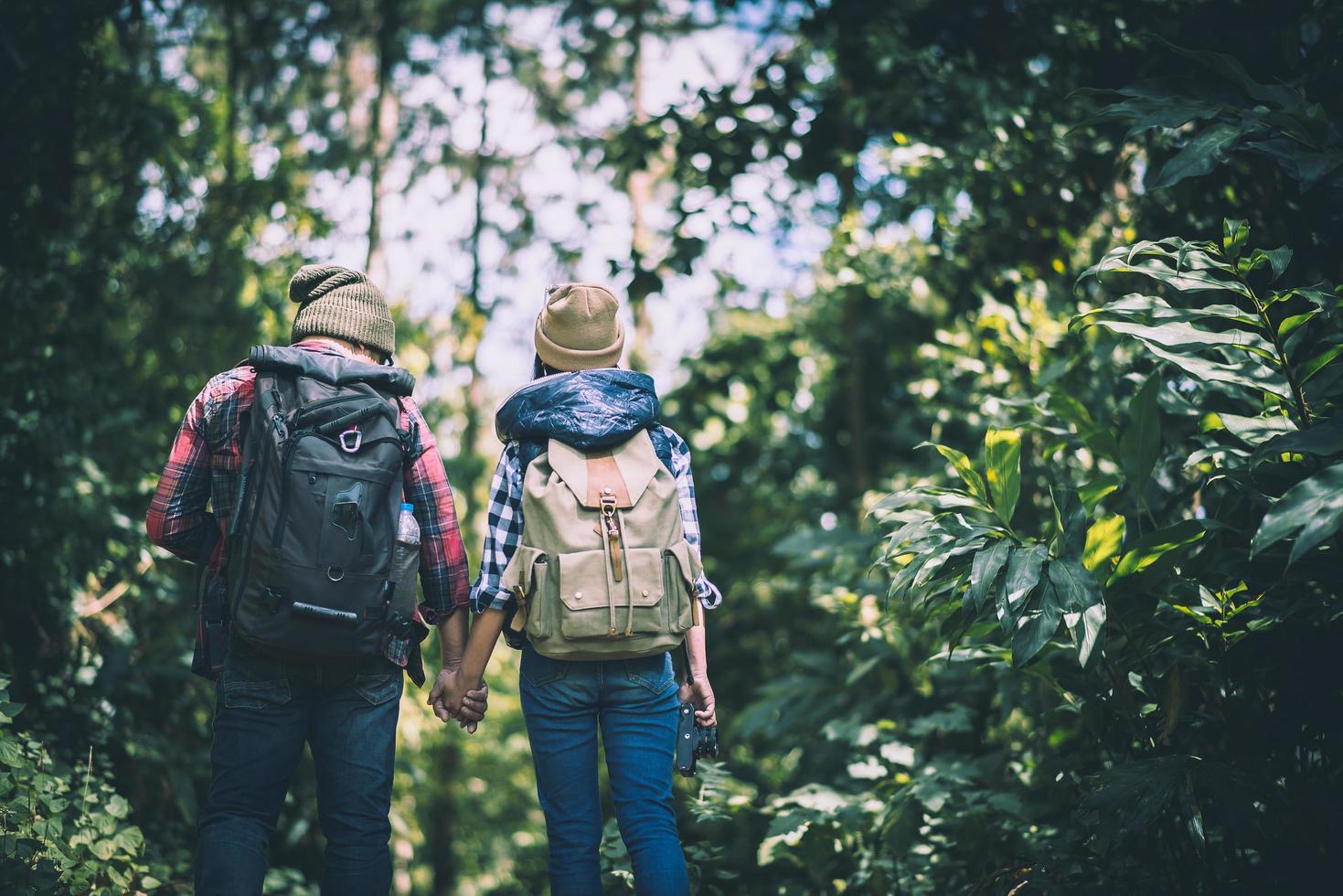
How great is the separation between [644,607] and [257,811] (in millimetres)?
1069

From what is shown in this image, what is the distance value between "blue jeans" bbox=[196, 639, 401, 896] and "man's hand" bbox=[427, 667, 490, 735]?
15cm

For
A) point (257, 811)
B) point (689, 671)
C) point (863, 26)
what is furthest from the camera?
point (863, 26)

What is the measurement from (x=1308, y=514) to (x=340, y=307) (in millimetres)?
2359

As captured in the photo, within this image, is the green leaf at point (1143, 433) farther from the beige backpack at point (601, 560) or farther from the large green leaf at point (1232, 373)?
the beige backpack at point (601, 560)

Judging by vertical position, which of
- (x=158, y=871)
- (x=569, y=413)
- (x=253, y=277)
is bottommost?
(x=158, y=871)

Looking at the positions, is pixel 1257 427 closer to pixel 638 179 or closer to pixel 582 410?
pixel 582 410

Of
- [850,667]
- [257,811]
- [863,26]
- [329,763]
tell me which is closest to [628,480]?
[329,763]

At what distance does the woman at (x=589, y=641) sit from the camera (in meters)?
2.47

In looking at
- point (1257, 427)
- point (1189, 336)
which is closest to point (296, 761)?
point (1189, 336)

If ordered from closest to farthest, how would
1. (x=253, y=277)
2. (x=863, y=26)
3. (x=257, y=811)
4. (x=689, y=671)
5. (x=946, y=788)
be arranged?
(x=257, y=811) < (x=689, y=671) < (x=946, y=788) < (x=863, y=26) < (x=253, y=277)

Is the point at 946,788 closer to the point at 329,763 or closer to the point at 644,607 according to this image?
the point at 644,607

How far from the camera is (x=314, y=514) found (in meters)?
2.32

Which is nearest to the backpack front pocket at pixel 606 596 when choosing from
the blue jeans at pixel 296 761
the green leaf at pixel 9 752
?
the blue jeans at pixel 296 761

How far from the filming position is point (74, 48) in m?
4.27
